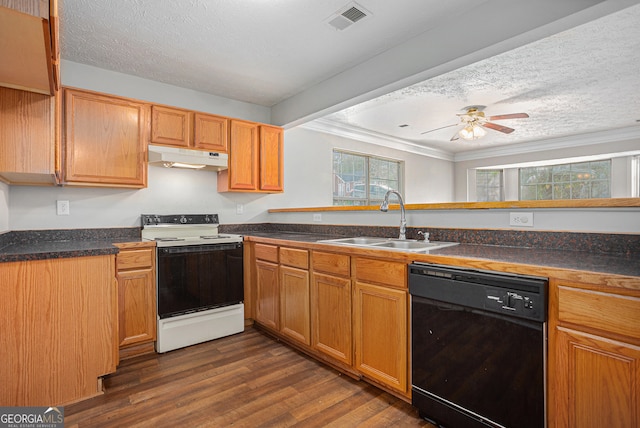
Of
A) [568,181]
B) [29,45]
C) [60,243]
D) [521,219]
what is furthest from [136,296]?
[568,181]

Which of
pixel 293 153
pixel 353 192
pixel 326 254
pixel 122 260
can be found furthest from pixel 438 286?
pixel 353 192

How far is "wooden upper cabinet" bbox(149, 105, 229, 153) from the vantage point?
2910 mm

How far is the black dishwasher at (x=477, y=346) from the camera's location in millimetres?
1302

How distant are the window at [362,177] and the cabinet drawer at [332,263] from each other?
2685 mm

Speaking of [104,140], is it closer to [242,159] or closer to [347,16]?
[242,159]

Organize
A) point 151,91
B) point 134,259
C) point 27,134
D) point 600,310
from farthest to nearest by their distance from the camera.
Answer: point 151,91 < point 134,259 < point 27,134 < point 600,310

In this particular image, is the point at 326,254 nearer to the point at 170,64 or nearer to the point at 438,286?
the point at 438,286

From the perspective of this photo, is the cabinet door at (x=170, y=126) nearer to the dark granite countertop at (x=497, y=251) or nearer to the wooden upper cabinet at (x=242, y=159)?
the wooden upper cabinet at (x=242, y=159)

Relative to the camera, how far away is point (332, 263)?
224 cm

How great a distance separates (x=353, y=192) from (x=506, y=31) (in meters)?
3.53

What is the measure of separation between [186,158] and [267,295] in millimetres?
1431

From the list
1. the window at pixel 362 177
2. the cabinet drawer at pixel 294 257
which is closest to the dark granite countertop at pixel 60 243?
the cabinet drawer at pixel 294 257

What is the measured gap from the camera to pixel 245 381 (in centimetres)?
214

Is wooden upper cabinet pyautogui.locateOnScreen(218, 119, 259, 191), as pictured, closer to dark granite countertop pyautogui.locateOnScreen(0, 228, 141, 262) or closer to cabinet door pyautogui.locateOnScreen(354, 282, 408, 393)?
dark granite countertop pyautogui.locateOnScreen(0, 228, 141, 262)
